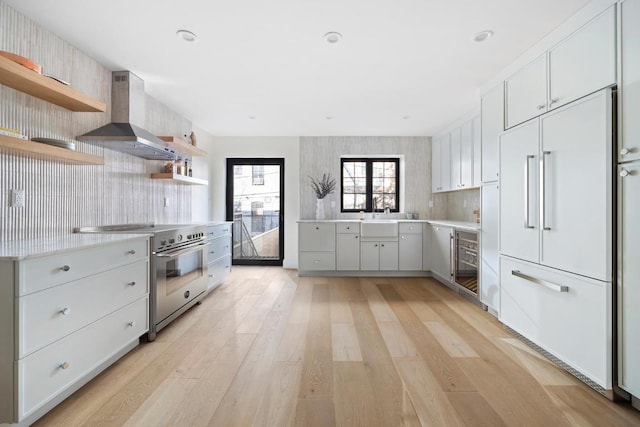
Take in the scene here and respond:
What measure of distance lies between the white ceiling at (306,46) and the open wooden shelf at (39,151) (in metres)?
0.94

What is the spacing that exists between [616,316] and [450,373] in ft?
3.17

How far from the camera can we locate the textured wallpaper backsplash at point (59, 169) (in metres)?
1.95

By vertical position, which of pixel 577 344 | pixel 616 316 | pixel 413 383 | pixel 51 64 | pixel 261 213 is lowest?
pixel 413 383

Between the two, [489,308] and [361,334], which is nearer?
[361,334]

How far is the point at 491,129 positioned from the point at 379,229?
2201 mm

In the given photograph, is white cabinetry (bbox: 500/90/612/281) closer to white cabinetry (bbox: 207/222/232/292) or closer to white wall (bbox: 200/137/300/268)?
white cabinetry (bbox: 207/222/232/292)

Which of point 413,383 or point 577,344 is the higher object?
point 577,344

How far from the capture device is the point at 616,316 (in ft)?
5.52

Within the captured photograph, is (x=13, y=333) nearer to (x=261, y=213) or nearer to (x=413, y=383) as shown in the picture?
(x=413, y=383)

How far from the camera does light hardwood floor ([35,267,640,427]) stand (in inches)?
61.6

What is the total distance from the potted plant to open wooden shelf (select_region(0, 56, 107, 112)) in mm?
3360

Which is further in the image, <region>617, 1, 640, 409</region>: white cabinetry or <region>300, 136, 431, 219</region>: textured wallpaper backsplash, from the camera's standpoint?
<region>300, 136, 431, 219</region>: textured wallpaper backsplash

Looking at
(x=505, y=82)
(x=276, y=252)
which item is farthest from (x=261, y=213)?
(x=505, y=82)

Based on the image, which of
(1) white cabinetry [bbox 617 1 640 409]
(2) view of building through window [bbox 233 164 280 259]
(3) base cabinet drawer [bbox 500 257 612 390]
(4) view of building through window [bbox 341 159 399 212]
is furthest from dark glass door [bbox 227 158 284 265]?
(1) white cabinetry [bbox 617 1 640 409]
